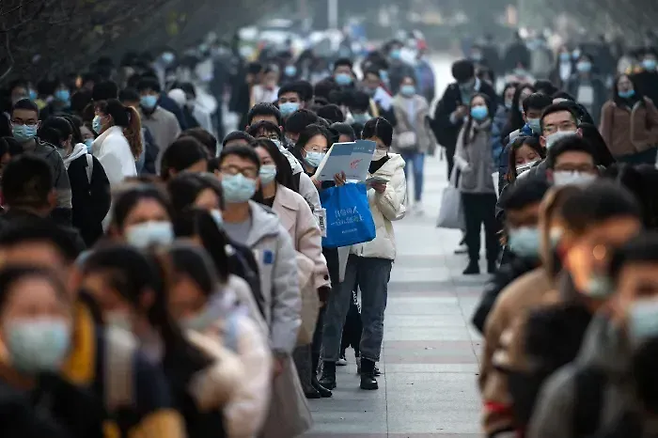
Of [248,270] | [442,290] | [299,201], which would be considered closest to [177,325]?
[248,270]

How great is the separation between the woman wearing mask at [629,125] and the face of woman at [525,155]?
8.10 m

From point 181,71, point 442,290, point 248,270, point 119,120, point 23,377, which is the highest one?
point 23,377

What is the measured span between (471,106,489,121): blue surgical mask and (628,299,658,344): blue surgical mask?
39.6 feet

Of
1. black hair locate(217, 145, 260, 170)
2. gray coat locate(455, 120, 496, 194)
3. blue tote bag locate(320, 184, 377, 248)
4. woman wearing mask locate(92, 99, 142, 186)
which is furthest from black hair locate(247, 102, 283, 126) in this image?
gray coat locate(455, 120, 496, 194)

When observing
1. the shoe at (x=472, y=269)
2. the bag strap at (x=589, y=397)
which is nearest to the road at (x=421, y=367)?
the shoe at (x=472, y=269)

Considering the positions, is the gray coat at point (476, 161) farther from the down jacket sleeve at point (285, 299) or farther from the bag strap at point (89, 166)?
the down jacket sleeve at point (285, 299)

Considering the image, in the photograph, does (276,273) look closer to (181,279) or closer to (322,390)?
(181,279)

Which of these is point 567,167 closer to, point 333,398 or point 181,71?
point 333,398

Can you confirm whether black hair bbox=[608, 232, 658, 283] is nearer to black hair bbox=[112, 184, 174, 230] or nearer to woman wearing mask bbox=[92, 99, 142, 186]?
black hair bbox=[112, 184, 174, 230]

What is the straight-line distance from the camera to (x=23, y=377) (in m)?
5.11

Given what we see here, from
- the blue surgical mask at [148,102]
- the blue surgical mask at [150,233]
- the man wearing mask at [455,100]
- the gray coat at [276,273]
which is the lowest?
the man wearing mask at [455,100]

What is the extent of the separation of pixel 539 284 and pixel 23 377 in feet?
6.56

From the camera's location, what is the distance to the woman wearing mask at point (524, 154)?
37.6 ft

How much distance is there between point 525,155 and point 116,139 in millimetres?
3441
